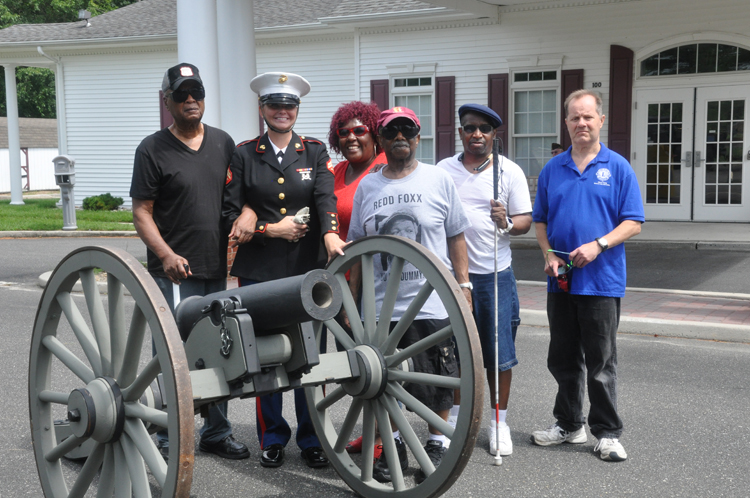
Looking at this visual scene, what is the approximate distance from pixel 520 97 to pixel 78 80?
11.9 m

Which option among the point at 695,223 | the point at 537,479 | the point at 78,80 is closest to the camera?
the point at 537,479

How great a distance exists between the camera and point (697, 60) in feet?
46.6

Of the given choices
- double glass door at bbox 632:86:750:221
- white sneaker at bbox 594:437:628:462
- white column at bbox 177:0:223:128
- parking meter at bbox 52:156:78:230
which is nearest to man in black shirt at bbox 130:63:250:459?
white sneaker at bbox 594:437:628:462

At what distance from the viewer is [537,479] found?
3926 millimetres

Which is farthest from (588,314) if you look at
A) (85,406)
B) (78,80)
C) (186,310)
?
(78,80)

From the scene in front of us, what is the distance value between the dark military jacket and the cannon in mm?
569

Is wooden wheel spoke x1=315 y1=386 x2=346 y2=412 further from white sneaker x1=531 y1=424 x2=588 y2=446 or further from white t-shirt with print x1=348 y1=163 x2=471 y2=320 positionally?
A: white sneaker x1=531 y1=424 x2=588 y2=446

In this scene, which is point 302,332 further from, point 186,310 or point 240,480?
point 240,480

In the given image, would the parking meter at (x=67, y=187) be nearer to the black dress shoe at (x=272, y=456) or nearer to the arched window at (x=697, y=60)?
the arched window at (x=697, y=60)

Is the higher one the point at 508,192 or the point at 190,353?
the point at 508,192

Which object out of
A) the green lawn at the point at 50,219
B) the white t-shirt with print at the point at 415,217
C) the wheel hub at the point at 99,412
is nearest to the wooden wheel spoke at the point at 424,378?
the white t-shirt with print at the point at 415,217

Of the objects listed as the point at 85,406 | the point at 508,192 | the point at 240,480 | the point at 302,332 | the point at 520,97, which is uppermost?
the point at 520,97

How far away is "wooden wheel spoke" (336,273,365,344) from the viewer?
11.7ft

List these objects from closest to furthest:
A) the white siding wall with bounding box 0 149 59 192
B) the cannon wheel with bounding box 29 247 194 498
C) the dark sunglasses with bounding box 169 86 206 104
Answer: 1. the cannon wheel with bounding box 29 247 194 498
2. the dark sunglasses with bounding box 169 86 206 104
3. the white siding wall with bounding box 0 149 59 192
